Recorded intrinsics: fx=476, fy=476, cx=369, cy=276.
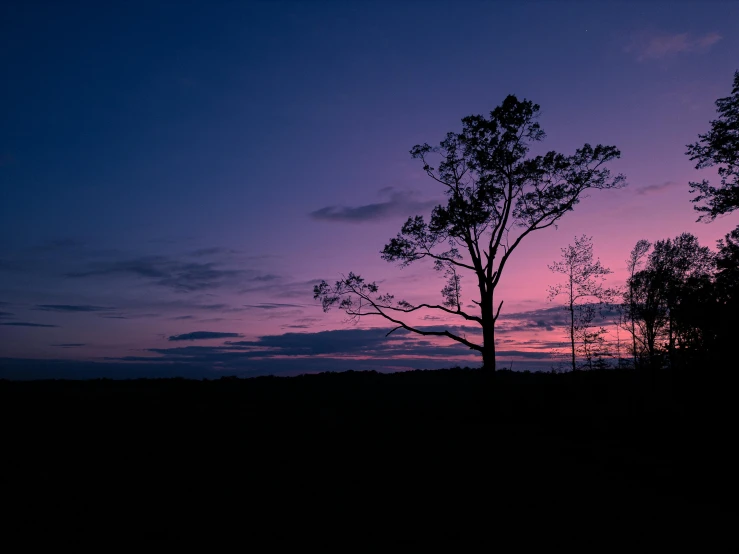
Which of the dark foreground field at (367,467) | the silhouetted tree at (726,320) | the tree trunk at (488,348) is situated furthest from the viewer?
the tree trunk at (488,348)

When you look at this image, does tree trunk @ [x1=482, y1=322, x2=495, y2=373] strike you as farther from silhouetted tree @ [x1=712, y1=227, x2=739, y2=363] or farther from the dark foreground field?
silhouetted tree @ [x1=712, y1=227, x2=739, y2=363]

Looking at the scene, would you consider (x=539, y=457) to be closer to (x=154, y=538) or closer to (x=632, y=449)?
(x=632, y=449)

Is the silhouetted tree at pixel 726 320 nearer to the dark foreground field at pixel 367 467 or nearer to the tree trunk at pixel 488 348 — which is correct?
the dark foreground field at pixel 367 467

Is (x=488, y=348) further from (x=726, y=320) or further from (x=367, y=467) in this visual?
(x=367, y=467)

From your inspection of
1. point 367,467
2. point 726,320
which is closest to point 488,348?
point 726,320

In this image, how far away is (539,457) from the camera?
14.4 m

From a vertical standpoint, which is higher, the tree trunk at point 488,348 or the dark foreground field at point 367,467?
the tree trunk at point 488,348

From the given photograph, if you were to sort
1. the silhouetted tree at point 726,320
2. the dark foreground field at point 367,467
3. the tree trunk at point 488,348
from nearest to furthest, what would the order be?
the dark foreground field at point 367,467 < the silhouetted tree at point 726,320 < the tree trunk at point 488,348

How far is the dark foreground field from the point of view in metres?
10.2

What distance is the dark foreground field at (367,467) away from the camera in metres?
10.2

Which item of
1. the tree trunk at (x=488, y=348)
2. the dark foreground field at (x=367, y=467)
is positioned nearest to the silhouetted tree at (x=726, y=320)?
the dark foreground field at (x=367, y=467)

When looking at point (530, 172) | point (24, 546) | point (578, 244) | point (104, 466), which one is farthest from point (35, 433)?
point (578, 244)

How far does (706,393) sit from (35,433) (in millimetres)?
22282

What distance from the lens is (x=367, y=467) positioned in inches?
511
